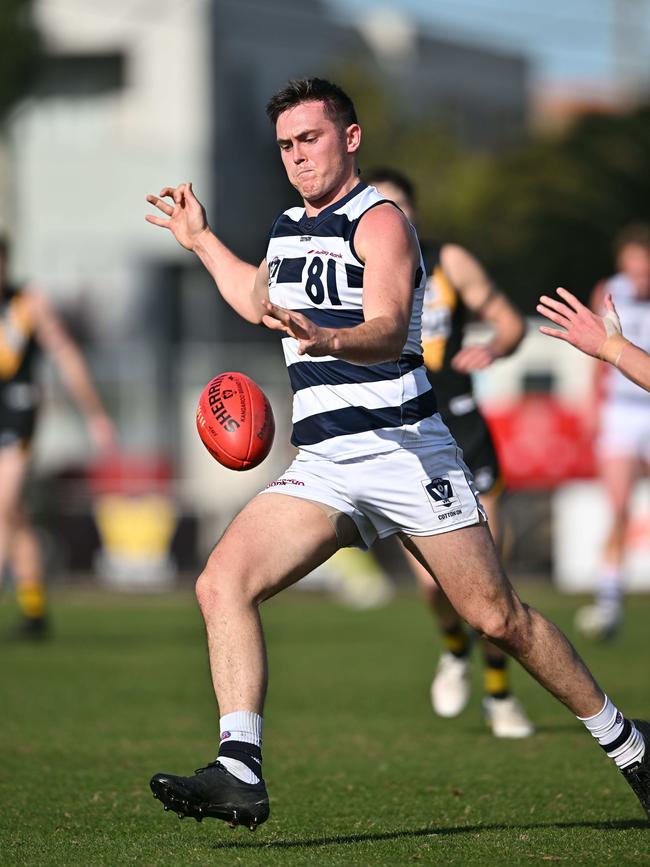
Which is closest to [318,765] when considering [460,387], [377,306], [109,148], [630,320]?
[460,387]

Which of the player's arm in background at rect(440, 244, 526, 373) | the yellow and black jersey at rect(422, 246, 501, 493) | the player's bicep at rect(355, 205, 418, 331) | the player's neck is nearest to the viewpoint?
the player's bicep at rect(355, 205, 418, 331)

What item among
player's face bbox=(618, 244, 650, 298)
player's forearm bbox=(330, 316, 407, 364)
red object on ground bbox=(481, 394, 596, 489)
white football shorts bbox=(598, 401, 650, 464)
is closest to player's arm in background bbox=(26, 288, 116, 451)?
white football shorts bbox=(598, 401, 650, 464)

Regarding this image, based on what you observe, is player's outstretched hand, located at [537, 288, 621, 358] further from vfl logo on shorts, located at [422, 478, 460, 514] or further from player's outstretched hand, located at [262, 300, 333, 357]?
player's outstretched hand, located at [262, 300, 333, 357]

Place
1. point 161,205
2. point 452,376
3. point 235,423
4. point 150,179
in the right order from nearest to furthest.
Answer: point 235,423 < point 161,205 < point 452,376 < point 150,179

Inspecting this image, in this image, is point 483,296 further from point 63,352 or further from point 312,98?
point 63,352

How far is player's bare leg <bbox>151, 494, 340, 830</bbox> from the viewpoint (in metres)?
5.18

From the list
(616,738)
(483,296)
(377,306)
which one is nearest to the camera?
(377,306)

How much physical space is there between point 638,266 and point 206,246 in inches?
263

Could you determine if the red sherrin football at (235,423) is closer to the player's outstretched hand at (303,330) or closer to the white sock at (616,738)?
the player's outstretched hand at (303,330)

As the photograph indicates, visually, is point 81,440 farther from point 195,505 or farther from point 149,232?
point 195,505

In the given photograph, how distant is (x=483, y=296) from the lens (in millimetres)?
8484

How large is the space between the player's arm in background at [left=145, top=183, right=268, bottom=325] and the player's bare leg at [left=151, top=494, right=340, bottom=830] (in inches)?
35.0

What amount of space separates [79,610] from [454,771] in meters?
10.3

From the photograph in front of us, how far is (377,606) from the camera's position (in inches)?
698
